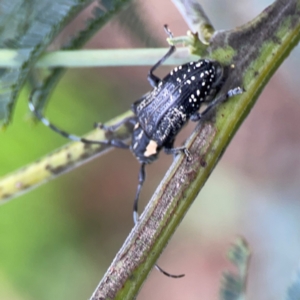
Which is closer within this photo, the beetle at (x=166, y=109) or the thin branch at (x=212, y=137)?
the thin branch at (x=212, y=137)

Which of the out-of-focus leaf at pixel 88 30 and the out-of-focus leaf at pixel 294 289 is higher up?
the out-of-focus leaf at pixel 88 30

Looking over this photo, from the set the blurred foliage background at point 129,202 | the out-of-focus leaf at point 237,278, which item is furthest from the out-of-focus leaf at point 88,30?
the blurred foliage background at point 129,202

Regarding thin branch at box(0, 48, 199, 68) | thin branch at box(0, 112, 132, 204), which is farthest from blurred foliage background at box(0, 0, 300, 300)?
thin branch at box(0, 48, 199, 68)

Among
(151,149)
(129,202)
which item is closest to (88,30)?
(151,149)

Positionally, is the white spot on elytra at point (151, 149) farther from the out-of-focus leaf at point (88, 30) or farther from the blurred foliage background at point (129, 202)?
the blurred foliage background at point (129, 202)

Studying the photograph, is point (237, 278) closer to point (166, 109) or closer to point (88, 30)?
point (166, 109)

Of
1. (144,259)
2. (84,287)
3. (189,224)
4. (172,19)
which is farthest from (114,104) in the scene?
(144,259)

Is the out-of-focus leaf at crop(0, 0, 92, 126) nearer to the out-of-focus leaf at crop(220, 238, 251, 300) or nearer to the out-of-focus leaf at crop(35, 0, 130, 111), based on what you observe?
the out-of-focus leaf at crop(35, 0, 130, 111)
